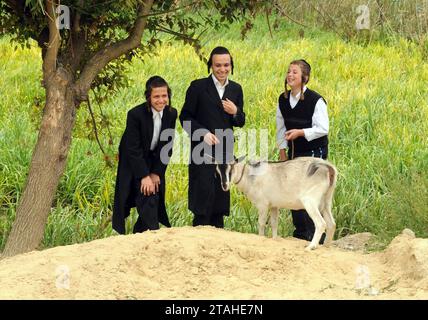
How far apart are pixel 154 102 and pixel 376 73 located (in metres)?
7.06

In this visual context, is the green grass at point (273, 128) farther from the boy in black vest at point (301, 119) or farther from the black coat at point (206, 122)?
the black coat at point (206, 122)

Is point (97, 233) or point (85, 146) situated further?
point (85, 146)

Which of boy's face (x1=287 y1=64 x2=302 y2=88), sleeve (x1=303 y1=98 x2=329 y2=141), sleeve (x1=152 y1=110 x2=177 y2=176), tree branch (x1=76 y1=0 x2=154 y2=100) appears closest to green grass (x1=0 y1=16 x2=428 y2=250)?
sleeve (x1=303 y1=98 x2=329 y2=141)

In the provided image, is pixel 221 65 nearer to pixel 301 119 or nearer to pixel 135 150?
pixel 301 119

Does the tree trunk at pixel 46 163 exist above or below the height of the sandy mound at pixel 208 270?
above

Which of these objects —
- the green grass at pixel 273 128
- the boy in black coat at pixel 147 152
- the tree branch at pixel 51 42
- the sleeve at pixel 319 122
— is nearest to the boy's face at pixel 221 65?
the boy in black coat at pixel 147 152

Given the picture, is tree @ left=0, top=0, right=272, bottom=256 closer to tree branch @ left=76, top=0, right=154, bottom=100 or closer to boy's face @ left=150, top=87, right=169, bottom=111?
tree branch @ left=76, top=0, right=154, bottom=100

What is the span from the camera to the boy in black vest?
7.47m

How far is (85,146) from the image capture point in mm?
10539

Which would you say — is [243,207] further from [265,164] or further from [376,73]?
[376,73]

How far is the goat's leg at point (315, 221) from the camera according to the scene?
6770mm

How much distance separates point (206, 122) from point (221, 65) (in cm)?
49

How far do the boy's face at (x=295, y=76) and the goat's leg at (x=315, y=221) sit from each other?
106 cm

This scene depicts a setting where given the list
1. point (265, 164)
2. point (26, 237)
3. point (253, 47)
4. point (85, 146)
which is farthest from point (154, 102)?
point (253, 47)
